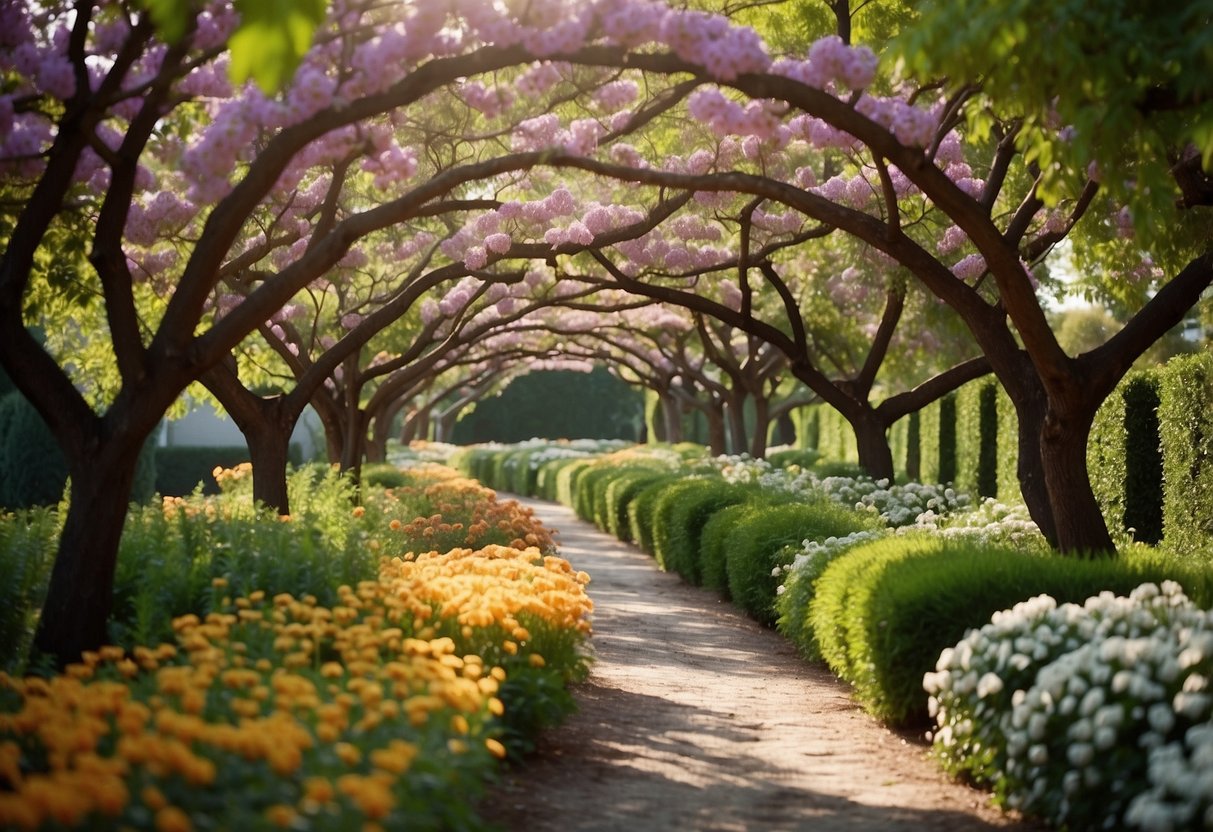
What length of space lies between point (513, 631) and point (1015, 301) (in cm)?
400

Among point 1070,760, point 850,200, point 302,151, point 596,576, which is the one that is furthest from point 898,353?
point 1070,760

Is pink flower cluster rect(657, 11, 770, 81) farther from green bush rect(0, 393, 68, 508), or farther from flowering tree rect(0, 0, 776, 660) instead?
green bush rect(0, 393, 68, 508)

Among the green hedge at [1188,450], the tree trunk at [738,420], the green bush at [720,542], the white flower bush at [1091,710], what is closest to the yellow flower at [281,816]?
the white flower bush at [1091,710]

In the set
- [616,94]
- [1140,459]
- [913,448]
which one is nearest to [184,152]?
[616,94]

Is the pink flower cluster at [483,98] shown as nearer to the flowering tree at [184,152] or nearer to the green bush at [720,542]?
the flowering tree at [184,152]

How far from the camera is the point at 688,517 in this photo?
16.6 metres

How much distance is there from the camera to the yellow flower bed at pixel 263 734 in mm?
3795

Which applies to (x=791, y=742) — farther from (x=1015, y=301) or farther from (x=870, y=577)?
(x=1015, y=301)

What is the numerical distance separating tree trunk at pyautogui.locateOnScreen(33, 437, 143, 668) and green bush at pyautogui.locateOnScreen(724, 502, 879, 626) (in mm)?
6037

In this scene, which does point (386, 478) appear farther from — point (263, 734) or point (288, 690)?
point (263, 734)

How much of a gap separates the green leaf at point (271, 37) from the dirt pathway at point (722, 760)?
3696mm

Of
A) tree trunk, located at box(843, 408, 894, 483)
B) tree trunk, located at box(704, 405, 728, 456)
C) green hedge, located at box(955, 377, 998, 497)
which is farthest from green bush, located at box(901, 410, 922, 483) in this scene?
tree trunk, located at box(843, 408, 894, 483)

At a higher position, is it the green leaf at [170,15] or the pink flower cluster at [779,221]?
the pink flower cluster at [779,221]

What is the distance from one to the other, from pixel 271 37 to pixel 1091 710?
403 cm
